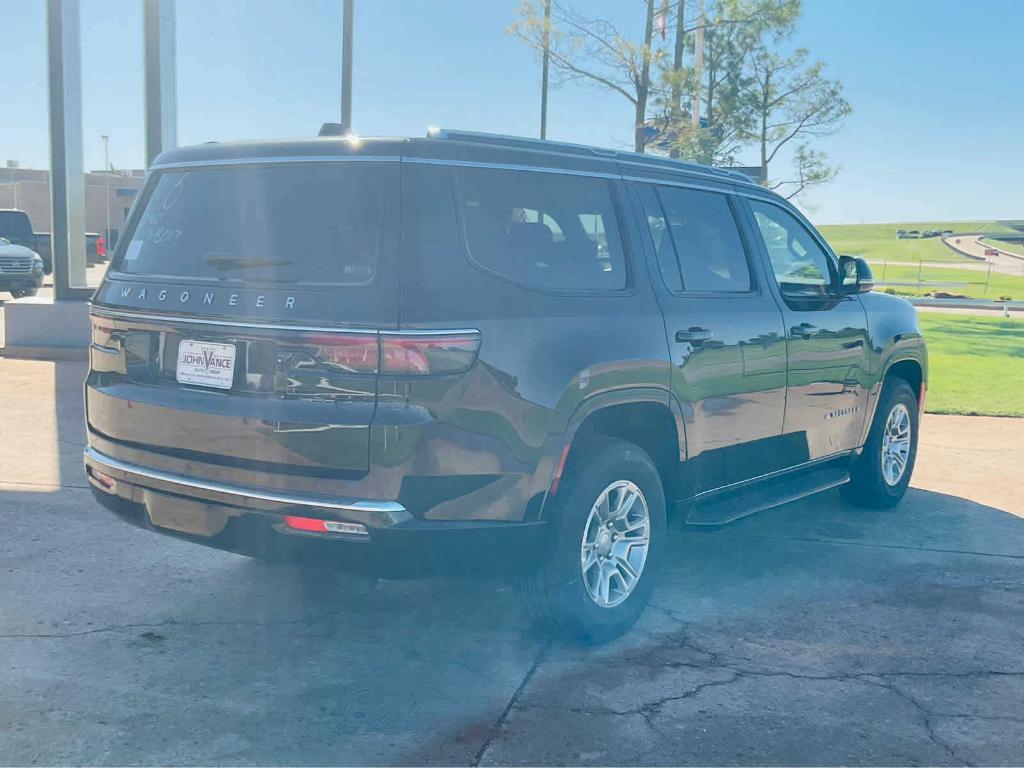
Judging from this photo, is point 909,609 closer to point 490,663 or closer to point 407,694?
point 490,663

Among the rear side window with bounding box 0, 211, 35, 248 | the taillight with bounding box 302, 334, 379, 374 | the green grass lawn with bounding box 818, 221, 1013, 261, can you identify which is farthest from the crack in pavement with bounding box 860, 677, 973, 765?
the green grass lawn with bounding box 818, 221, 1013, 261

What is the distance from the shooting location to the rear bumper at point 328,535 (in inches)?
141

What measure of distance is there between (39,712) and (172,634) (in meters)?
0.80

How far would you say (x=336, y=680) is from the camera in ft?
13.2

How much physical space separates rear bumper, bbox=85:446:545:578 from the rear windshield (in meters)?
0.75

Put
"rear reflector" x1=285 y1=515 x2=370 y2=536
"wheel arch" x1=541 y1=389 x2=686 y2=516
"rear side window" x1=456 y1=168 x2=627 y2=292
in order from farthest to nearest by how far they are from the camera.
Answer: "wheel arch" x1=541 y1=389 x2=686 y2=516 → "rear side window" x1=456 y1=168 x2=627 y2=292 → "rear reflector" x1=285 y1=515 x2=370 y2=536

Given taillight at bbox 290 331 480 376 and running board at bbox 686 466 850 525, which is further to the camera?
running board at bbox 686 466 850 525

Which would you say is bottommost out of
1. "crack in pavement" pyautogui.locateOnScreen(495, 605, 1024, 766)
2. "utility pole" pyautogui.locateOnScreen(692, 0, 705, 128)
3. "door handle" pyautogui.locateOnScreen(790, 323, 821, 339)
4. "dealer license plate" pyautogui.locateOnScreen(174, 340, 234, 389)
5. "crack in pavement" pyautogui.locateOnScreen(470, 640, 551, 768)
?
"crack in pavement" pyautogui.locateOnScreen(470, 640, 551, 768)

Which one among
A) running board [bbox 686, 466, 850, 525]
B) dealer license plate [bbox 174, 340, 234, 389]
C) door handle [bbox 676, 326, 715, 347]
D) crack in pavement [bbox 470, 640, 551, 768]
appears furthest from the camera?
running board [bbox 686, 466, 850, 525]

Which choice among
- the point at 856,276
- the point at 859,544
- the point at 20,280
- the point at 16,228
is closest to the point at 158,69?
the point at 856,276

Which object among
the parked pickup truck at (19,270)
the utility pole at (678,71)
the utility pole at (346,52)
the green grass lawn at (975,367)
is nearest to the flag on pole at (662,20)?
the utility pole at (678,71)

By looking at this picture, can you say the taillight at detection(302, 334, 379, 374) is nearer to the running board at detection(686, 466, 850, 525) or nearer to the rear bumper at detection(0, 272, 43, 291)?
the running board at detection(686, 466, 850, 525)

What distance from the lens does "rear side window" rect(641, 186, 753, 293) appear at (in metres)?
4.82

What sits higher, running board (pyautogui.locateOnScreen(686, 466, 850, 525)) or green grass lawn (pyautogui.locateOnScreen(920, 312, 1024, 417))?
running board (pyautogui.locateOnScreen(686, 466, 850, 525))
